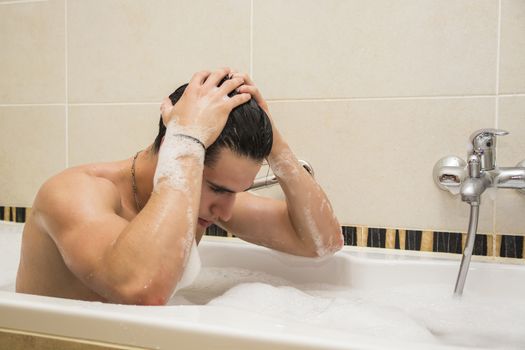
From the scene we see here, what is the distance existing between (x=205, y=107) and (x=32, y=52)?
1142mm

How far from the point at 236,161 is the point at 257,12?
718 mm

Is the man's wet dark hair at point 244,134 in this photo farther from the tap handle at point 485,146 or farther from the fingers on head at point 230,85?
the tap handle at point 485,146

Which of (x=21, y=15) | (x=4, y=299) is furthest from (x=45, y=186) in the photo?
(x=21, y=15)

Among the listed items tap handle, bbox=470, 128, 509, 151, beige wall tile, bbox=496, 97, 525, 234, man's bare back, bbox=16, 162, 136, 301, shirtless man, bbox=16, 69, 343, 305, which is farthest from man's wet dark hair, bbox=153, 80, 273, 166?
beige wall tile, bbox=496, 97, 525, 234

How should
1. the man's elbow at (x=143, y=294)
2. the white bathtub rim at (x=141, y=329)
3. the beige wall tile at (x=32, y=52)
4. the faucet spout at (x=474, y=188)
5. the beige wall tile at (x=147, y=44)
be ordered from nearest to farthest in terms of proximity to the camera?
the white bathtub rim at (x=141, y=329), the man's elbow at (x=143, y=294), the faucet spout at (x=474, y=188), the beige wall tile at (x=147, y=44), the beige wall tile at (x=32, y=52)

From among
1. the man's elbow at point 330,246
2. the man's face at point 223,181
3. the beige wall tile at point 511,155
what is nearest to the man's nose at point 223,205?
the man's face at point 223,181

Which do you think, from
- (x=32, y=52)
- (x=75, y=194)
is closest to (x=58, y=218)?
(x=75, y=194)

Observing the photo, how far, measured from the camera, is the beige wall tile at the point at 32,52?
1839 mm

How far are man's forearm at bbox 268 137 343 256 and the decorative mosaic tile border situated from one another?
165 mm

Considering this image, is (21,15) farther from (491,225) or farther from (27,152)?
(491,225)

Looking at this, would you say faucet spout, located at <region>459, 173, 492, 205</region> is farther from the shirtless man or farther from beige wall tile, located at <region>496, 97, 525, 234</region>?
the shirtless man

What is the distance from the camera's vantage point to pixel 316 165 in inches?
61.9

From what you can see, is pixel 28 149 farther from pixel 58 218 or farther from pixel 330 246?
pixel 330 246

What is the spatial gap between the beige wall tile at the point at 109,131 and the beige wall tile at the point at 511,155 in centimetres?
104
